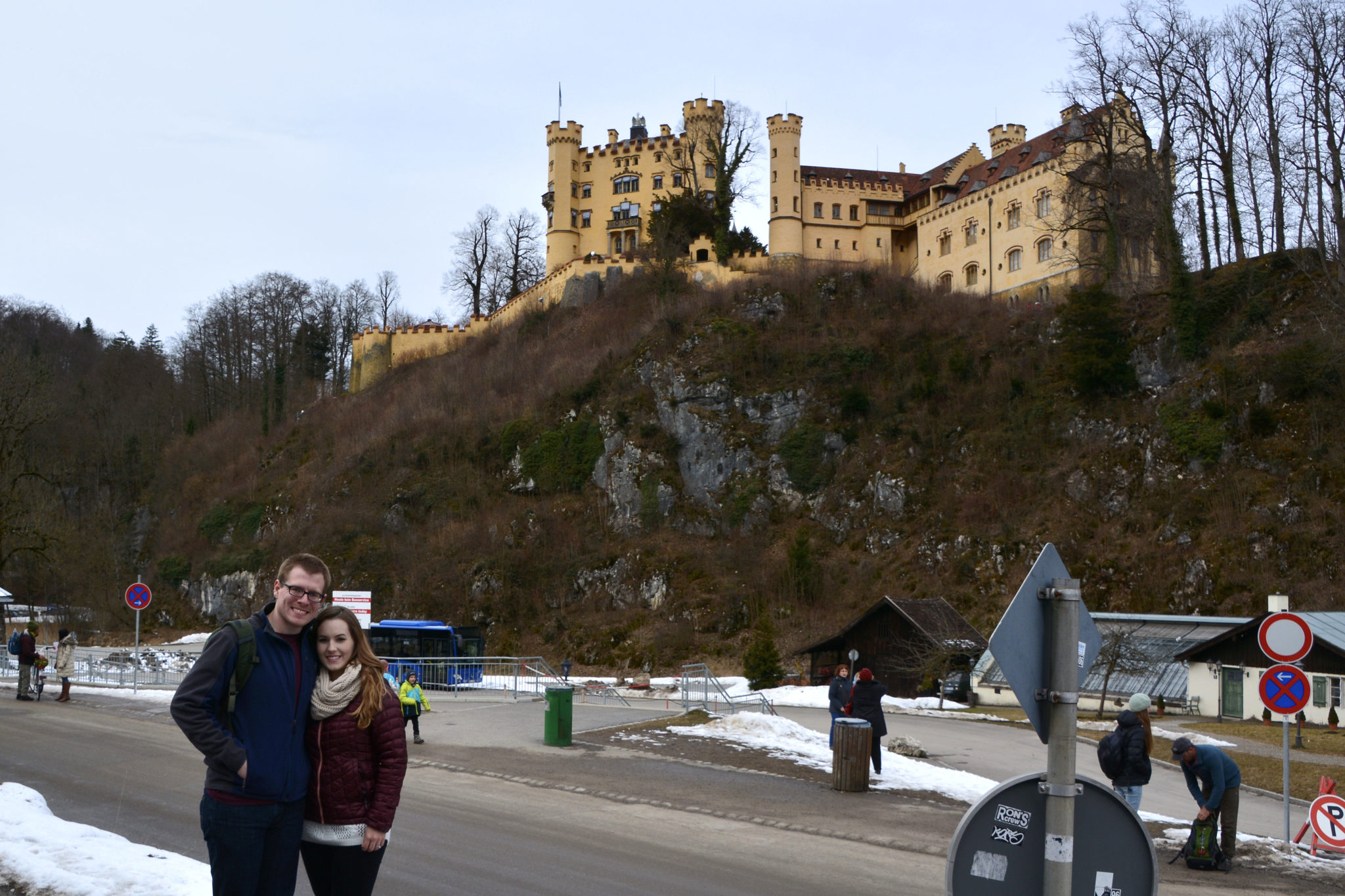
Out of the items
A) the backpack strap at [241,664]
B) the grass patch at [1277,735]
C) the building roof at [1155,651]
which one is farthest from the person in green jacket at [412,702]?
the building roof at [1155,651]

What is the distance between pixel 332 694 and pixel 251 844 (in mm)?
741

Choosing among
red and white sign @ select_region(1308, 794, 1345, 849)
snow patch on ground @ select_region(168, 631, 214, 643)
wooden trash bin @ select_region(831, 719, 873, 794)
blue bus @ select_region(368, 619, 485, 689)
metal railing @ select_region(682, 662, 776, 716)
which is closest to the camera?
red and white sign @ select_region(1308, 794, 1345, 849)

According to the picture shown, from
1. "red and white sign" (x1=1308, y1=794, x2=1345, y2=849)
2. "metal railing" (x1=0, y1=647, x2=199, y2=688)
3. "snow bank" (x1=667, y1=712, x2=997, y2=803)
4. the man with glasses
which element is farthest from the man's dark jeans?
"metal railing" (x1=0, y1=647, x2=199, y2=688)

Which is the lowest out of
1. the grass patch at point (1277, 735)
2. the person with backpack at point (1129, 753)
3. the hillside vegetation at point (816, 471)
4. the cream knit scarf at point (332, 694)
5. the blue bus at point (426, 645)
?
the grass patch at point (1277, 735)

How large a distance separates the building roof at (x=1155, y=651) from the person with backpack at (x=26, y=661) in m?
28.7

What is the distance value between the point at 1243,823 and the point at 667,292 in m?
58.0

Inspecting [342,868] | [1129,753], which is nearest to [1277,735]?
[1129,753]

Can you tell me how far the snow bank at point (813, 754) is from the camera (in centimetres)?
1541

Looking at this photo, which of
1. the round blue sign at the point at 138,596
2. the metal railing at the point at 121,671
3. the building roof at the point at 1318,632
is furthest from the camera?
the building roof at the point at 1318,632

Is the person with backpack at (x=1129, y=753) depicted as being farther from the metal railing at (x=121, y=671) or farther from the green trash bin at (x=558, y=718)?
the metal railing at (x=121, y=671)

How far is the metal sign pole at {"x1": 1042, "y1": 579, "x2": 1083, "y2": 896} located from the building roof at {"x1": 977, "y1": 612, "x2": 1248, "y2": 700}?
3498 centimetres

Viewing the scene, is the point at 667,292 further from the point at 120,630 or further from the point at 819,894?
the point at 819,894

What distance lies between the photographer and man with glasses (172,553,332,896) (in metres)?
4.78

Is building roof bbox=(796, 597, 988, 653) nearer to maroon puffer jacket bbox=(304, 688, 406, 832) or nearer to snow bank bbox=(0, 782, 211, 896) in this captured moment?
snow bank bbox=(0, 782, 211, 896)
